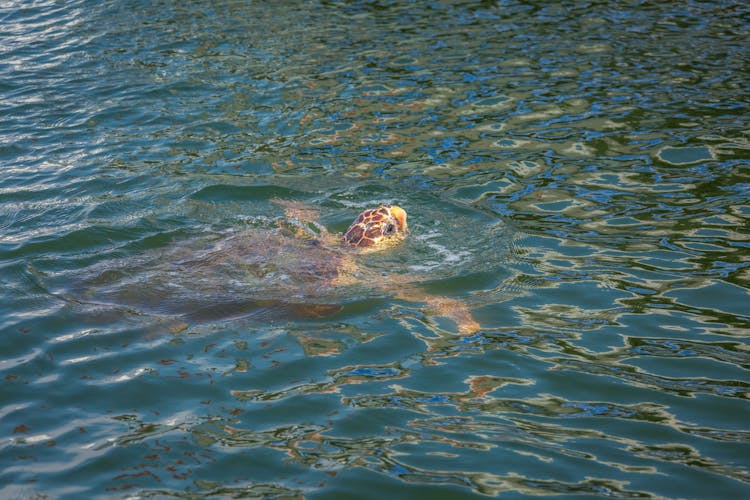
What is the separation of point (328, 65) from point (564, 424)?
8947 millimetres

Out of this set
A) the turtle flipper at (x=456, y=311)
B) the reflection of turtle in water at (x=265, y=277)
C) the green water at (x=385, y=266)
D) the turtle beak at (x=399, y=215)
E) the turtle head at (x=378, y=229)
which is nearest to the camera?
the green water at (x=385, y=266)

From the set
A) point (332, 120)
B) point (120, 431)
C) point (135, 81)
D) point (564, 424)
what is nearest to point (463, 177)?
point (332, 120)

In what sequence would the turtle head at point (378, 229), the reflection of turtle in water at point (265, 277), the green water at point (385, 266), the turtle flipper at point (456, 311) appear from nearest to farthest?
1. the green water at point (385, 266)
2. the turtle flipper at point (456, 311)
3. the reflection of turtle in water at point (265, 277)
4. the turtle head at point (378, 229)

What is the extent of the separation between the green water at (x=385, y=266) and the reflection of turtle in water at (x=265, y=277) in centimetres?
4

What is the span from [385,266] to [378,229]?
0.42m

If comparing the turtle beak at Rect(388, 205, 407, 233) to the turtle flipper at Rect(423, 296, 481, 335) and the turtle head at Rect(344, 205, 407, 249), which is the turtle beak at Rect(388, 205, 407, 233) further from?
the turtle flipper at Rect(423, 296, 481, 335)

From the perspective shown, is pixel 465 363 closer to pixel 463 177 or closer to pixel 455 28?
pixel 463 177

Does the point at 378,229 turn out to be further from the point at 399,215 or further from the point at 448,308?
the point at 448,308

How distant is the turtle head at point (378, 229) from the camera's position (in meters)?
7.28

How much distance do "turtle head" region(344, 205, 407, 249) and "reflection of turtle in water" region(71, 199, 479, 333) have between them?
0.03 ft

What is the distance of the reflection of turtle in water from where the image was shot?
6391mm

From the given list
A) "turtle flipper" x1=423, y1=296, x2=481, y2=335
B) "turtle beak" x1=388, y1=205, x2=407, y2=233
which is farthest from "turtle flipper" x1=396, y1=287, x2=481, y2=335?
"turtle beak" x1=388, y1=205, x2=407, y2=233

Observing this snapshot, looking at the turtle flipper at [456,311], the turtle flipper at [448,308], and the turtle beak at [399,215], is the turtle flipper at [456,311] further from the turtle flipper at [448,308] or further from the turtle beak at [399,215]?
the turtle beak at [399,215]

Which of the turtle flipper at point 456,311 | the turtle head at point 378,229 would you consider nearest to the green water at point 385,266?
the turtle flipper at point 456,311
